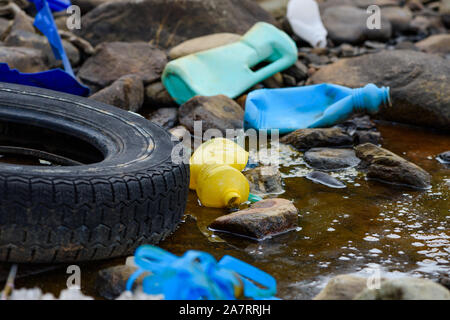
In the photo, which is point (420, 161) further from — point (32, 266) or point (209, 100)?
point (32, 266)

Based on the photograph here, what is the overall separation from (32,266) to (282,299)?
96cm

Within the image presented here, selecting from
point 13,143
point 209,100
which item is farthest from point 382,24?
point 13,143

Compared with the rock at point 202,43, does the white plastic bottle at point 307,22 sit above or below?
above

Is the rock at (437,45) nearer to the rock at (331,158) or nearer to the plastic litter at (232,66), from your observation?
the plastic litter at (232,66)

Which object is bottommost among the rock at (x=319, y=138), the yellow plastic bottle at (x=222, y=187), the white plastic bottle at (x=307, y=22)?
the yellow plastic bottle at (x=222, y=187)

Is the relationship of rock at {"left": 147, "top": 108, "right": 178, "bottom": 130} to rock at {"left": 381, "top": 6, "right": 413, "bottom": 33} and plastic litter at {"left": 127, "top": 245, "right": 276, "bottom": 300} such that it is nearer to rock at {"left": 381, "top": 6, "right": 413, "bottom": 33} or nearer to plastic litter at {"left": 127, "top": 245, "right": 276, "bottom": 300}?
plastic litter at {"left": 127, "top": 245, "right": 276, "bottom": 300}

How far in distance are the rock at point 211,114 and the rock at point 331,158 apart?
0.70 m

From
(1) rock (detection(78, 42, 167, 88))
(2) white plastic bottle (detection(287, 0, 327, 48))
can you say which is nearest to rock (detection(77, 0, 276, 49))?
(1) rock (detection(78, 42, 167, 88))

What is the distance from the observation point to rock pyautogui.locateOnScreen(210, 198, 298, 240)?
9.43ft

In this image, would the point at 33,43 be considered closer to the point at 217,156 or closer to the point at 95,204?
the point at 217,156

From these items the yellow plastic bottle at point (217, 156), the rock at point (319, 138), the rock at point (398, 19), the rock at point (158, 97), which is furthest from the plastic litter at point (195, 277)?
the rock at point (398, 19)

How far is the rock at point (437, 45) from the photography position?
7.34 m

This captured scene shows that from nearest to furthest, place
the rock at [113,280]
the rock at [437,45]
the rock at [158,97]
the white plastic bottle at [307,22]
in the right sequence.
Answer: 1. the rock at [113,280]
2. the rock at [158,97]
3. the white plastic bottle at [307,22]
4. the rock at [437,45]

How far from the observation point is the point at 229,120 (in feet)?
15.2
